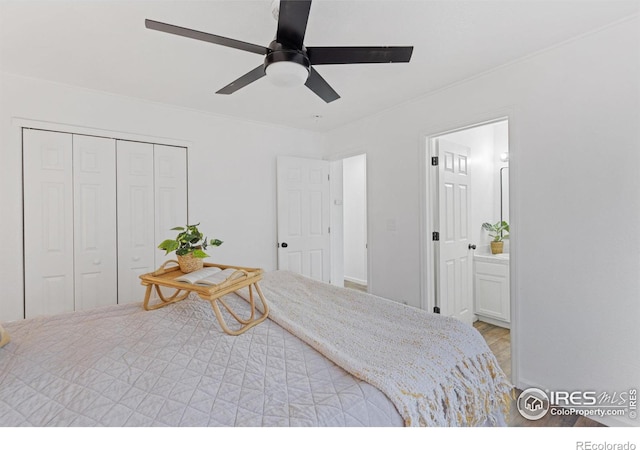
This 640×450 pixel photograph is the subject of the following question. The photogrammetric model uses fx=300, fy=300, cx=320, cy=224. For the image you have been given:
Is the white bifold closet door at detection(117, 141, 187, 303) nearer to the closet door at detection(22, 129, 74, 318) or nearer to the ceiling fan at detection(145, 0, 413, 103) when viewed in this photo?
the closet door at detection(22, 129, 74, 318)

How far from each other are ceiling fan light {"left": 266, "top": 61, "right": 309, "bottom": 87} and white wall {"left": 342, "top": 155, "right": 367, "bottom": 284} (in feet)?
13.0

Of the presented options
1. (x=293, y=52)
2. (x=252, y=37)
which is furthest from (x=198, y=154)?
(x=293, y=52)

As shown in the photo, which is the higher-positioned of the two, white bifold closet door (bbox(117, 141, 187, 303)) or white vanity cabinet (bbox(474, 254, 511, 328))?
white bifold closet door (bbox(117, 141, 187, 303))

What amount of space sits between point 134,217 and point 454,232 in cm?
313

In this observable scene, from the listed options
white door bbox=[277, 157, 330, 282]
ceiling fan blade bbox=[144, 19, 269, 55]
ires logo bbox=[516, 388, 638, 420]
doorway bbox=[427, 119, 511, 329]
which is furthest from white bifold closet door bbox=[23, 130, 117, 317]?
ires logo bbox=[516, 388, 638, 420]

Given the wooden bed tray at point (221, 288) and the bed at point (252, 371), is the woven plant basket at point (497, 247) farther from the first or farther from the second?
the wooden bed tray at point (221, 288)

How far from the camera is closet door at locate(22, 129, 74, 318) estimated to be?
2396 mm

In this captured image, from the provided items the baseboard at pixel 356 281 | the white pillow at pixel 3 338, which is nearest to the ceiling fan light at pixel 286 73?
the white pillow at pixel 3 338

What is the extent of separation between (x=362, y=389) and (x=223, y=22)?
6.34 feet

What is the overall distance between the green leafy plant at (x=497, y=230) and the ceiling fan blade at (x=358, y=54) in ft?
9.36

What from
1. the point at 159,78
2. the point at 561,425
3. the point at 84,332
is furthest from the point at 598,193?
the point at 159,78

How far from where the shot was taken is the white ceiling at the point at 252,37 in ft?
5.18

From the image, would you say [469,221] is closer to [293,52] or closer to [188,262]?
[293,52]

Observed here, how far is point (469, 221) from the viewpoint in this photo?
3291 millimetres
